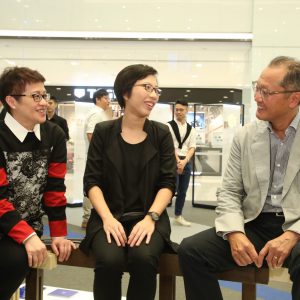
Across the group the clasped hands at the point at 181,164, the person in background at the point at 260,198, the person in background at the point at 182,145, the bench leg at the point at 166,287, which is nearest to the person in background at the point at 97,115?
the person in background at the point at 182,145

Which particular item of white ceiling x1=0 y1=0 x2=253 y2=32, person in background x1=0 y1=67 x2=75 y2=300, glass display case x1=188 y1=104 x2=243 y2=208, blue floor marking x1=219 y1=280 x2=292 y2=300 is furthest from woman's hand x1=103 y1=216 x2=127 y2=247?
white ceiling x1=0 y1=0 x2=253 y2=32

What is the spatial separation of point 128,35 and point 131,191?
19.6 ft

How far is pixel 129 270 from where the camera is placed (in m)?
1.98

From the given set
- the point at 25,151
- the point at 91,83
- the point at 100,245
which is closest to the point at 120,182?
the point at 100,245

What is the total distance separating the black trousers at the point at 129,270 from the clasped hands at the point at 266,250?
0.38 meters

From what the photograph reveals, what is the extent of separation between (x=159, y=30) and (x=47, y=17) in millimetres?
2087

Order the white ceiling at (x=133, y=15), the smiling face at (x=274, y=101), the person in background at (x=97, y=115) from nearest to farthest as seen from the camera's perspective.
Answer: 1. the smiling face at (x=274, y=101)
2. the person in background at (x=97, y=115)
3. the white ceiling at (x=133, y=15)

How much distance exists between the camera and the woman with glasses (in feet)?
6.41

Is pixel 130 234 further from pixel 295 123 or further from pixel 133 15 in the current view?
pixel 133 15

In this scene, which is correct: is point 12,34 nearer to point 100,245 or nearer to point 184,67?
point 184,67

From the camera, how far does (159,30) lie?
7.61 metres

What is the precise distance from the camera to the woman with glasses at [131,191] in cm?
195

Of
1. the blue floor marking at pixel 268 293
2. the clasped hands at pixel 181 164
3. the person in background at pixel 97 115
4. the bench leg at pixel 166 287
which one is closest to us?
the bench leg at pixel 166 287

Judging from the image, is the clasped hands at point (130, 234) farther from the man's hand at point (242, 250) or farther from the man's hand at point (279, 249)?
the man's hand at point (279, 249)
